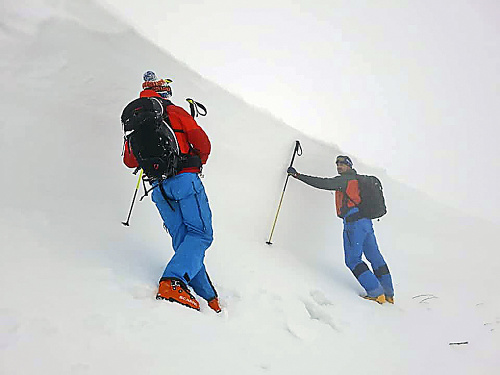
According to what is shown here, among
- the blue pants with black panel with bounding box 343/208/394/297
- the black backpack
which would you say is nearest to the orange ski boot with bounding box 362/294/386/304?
the blue pants with black panel with bounding box 343/208/394/297

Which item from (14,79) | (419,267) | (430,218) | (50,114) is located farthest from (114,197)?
(430,218)

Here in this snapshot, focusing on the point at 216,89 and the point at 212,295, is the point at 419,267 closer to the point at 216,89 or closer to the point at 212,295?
the point at 216,89

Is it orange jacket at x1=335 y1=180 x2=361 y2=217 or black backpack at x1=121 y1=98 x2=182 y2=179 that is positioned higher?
orange jacket at x1=335 y1=180 x2=361 y2=217

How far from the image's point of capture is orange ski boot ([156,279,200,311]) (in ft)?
A: 9.16

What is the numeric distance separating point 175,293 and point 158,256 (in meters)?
1.10

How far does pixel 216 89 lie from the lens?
7.52 meters

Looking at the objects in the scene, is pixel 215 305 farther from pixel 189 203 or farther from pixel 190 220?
pixel 189 203

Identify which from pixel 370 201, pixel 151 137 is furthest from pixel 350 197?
pixel 151 137

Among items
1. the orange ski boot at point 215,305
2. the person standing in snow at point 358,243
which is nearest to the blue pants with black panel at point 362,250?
the person standing in snow at point 358,243

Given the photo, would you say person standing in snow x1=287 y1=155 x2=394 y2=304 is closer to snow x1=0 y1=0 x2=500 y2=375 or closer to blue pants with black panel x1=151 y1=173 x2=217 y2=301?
snow x1=0 y1=0 x2=500 y2=375

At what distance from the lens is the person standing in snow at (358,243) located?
17.3 ft

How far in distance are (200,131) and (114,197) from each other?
183 centimetres

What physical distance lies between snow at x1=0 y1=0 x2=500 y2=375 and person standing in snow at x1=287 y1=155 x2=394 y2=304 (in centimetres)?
29

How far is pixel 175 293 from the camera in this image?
283cm
